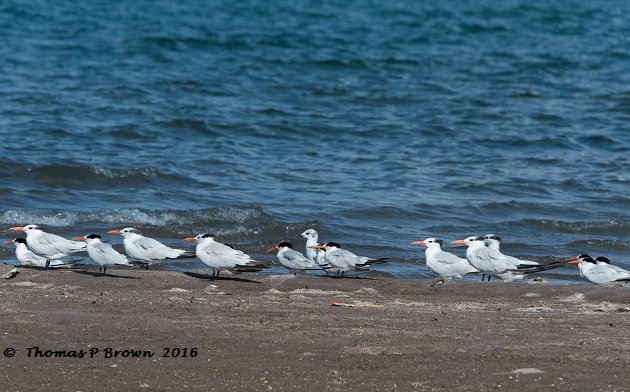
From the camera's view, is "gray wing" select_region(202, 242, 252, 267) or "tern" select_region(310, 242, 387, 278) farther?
"tern" select_region(310, 242, 387, 278)

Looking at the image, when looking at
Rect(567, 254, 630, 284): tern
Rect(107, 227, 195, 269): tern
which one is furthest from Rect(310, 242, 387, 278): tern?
Rect(567, 254, 630, 284): tern

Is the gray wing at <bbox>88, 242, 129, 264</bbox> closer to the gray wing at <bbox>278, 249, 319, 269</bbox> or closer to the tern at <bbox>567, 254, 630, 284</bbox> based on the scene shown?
the gray wing at <bbox>278, 249, 319, 269</bbox>

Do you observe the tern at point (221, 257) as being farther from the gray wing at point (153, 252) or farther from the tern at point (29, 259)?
the tern at point (29, 259)

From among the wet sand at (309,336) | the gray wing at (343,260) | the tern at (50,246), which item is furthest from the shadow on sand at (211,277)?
the tern at (50,246)

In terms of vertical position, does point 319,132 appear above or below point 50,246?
below

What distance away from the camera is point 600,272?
11.1m

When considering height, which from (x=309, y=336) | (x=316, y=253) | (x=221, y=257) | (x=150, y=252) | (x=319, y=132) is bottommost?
(x=319, y=132)

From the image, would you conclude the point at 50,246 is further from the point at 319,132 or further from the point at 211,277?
the point at 319,132

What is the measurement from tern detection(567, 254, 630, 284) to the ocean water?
2.70ft

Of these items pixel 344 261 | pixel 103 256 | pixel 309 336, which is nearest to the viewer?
pixel 309 336

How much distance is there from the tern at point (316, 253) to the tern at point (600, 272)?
242cm

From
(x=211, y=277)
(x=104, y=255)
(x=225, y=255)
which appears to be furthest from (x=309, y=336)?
(x=104, y=255)

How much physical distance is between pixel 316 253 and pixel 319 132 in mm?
9126

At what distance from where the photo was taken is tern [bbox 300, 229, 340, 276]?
11.6 metres
